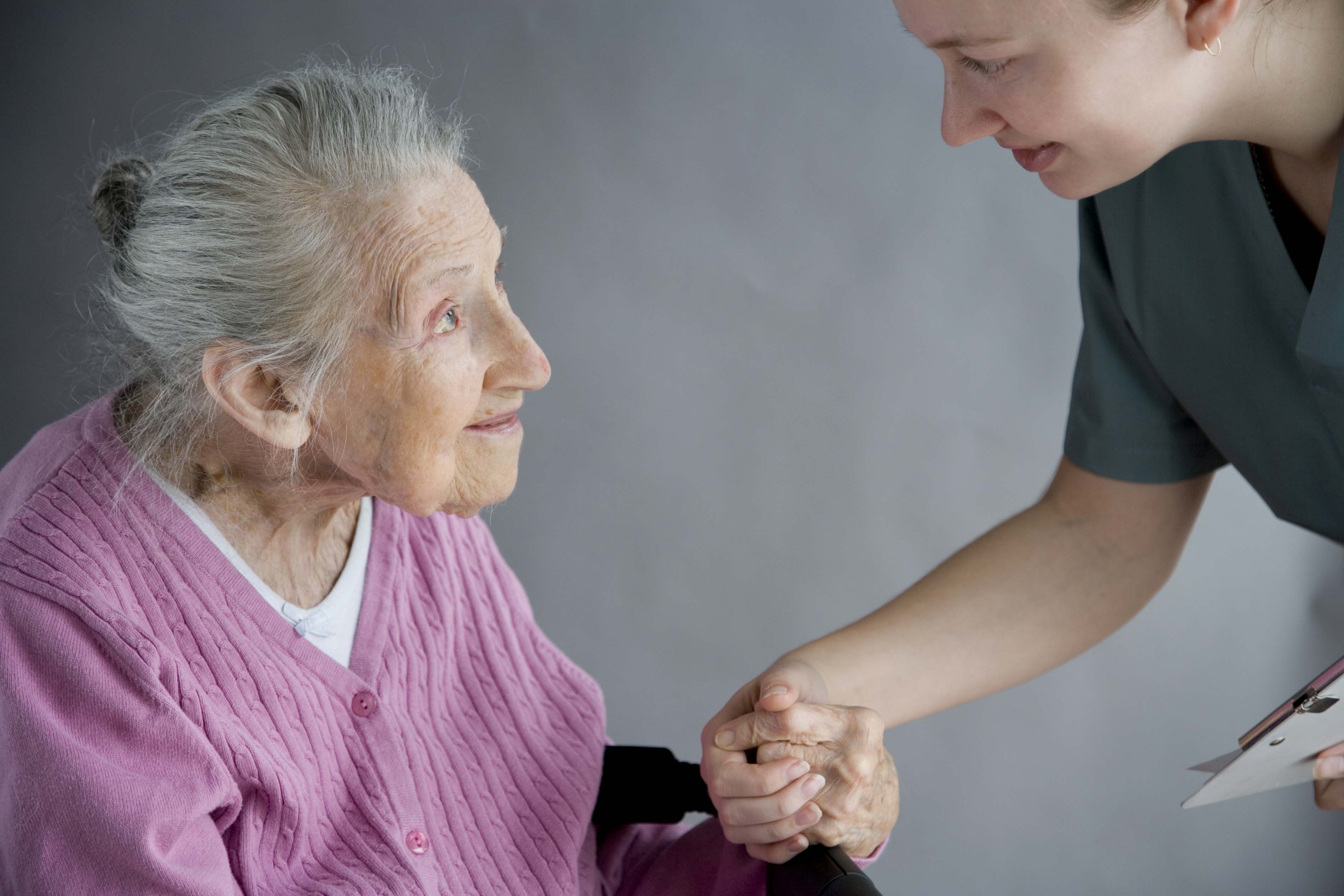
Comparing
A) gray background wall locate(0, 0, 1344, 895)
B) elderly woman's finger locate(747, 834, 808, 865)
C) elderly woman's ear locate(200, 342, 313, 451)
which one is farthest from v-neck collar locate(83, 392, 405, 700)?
gray background wall locate(0, 0, 1344, 895)

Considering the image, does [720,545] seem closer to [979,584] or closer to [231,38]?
[979,584]

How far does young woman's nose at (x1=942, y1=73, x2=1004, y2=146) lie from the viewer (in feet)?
3.30

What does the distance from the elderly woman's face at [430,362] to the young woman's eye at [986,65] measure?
544 millimetres

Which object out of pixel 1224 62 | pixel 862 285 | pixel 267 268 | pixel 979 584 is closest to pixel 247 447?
pixel 267 268

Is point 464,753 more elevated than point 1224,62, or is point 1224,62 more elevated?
point 1224,62

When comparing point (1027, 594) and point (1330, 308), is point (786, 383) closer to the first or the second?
point (1027, 594)

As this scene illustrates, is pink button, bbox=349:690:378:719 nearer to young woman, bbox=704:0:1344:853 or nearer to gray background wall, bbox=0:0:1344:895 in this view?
young woman, bbox=704:0:1344:853

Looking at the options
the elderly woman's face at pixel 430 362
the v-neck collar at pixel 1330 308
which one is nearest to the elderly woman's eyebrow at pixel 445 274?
the elderly woman's face at pixel 430 362

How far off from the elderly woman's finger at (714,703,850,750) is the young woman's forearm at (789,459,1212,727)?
0.49ft

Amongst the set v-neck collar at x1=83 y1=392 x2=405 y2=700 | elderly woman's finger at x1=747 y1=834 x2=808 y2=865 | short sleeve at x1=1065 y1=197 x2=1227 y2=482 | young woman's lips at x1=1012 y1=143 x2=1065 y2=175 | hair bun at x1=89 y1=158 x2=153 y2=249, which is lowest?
elderly woman's finger at x1=747 y1=834 x2=808 y2=865

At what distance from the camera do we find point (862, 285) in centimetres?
219

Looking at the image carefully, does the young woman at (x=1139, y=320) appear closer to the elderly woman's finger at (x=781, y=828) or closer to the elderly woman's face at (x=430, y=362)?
the elderly woman's finger at (x=781, y=828)

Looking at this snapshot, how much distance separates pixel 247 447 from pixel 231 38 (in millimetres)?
1016

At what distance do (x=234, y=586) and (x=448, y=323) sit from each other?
0.36 metres
